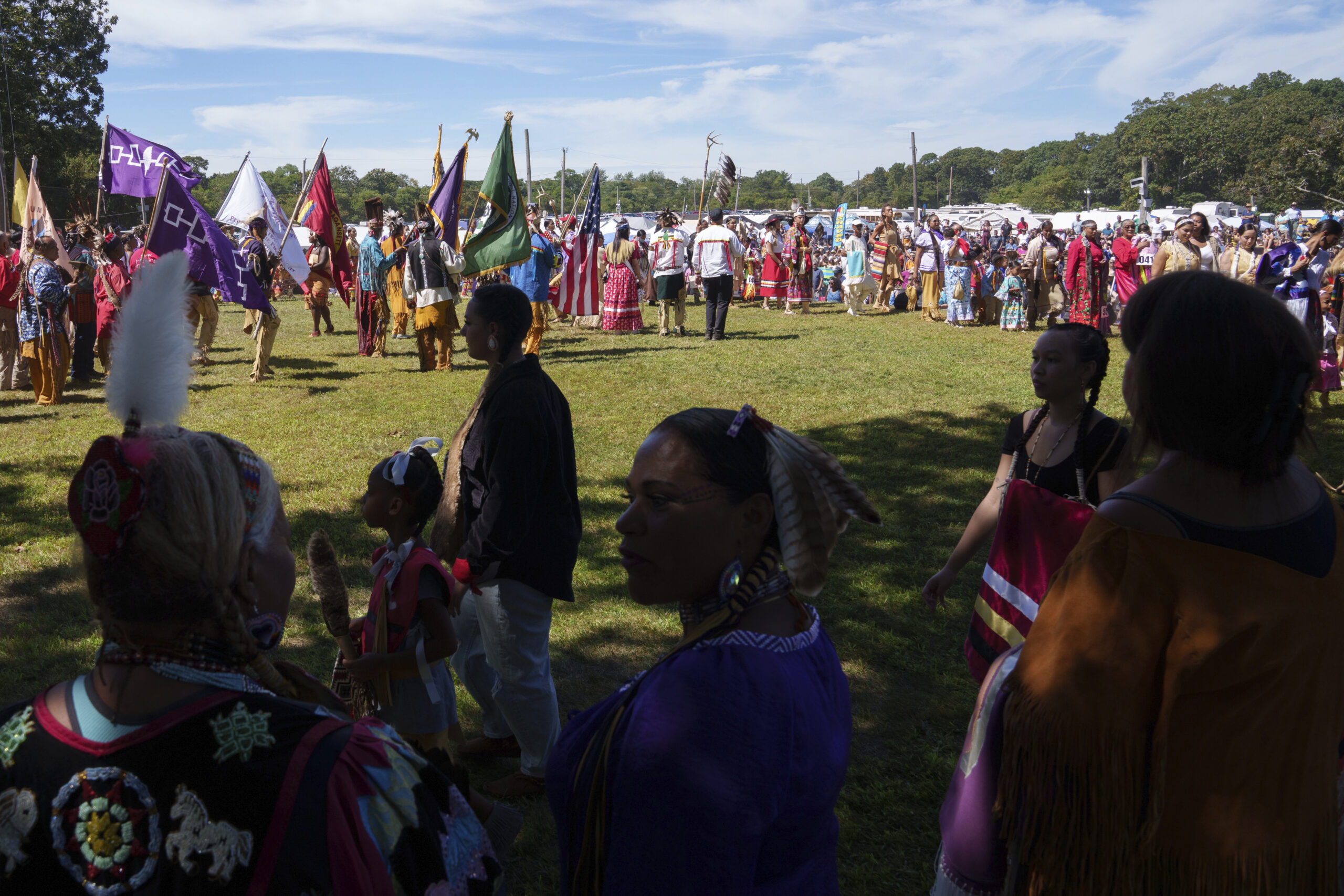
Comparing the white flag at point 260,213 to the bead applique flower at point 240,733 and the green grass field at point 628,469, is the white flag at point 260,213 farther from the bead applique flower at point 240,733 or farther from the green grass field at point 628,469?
the bead applique flower at point 240,733

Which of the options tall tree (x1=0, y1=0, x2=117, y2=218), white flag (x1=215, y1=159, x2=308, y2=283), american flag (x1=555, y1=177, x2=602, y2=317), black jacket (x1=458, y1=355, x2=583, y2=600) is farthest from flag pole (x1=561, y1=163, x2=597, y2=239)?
tall tree (x1=0, y1=0, x2=117, y2=218)

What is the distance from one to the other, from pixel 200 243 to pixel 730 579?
1045 centimetres

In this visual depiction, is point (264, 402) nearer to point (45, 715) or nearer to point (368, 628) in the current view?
point (368, 628)

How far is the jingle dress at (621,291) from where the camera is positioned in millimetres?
16844

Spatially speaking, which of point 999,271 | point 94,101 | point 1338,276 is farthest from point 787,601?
point 94,101

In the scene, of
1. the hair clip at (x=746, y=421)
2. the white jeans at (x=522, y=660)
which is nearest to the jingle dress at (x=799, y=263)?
the white jeans at (x=522, y=660)

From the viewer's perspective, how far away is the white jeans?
348 centimetres

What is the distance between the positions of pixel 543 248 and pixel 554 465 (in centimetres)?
1147

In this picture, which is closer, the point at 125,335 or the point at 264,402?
the point at 125,335

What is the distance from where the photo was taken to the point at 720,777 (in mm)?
1350

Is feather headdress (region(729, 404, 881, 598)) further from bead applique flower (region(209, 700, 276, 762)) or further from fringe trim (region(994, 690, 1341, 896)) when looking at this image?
bead applique flower (region(209, 700, 276, 762))

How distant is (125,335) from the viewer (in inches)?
61.2

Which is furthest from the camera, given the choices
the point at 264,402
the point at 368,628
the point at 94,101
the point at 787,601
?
the point at 94,101

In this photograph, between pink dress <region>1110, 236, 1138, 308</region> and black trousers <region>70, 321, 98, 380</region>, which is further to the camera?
pink dress <region>1110, 236, 1138, 308</region>
